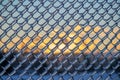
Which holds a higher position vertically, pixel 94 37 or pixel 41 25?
pixel 41 25

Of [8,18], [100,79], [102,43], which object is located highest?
[8,18]

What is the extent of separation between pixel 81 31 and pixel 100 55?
5.8 inches

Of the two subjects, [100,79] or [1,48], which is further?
[100,79]

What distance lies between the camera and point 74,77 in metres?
1.62

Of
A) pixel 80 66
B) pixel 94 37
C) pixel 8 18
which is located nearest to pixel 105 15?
pixel 94 37

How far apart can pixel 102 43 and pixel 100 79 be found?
0.52ft

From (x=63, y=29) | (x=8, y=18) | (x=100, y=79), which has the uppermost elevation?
(x=8, y=18)

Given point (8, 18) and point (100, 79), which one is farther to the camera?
point (100, 79)

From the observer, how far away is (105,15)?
1571 mm

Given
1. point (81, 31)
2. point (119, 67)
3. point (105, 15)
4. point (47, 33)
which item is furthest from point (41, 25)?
point (119, 67)

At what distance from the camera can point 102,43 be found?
1611mm

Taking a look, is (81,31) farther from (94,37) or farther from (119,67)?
(119,67)

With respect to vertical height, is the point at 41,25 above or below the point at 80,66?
above

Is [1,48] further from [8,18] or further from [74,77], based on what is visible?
[74,77]
